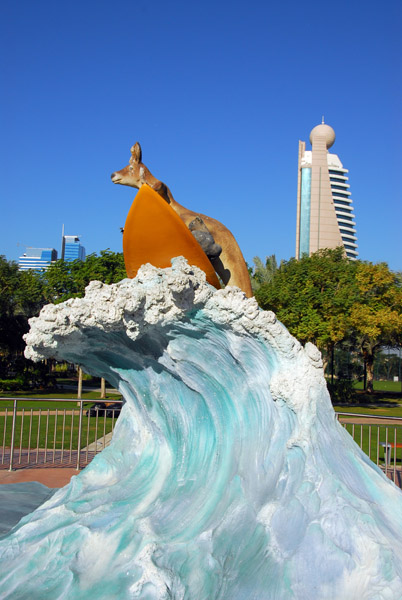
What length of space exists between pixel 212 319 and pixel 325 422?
1.47 m

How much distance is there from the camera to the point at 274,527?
185 inches

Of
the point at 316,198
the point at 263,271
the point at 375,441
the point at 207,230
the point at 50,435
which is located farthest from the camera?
the point at 316,198

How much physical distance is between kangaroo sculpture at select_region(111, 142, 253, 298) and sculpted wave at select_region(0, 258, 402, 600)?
127cm

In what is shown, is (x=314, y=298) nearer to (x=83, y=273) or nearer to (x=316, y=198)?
(x=83, y=273)

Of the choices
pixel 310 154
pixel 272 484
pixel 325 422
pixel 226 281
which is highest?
pixel 310 154

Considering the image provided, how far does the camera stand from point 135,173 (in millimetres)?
6371

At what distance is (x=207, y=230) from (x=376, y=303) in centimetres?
2167

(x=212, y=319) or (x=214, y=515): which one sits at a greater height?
(x=212, y=319)

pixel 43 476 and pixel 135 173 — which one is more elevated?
pixel 135 173

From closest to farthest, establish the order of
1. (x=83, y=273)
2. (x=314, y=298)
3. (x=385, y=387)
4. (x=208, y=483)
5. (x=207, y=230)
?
1. (x=208, y=483)
2. (x=207, y=230)
3. (x=83, y=273)
4. (x=314, y=298)
5. (x=385, y=387)

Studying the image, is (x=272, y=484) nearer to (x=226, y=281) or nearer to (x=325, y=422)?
(x=325, y=422)

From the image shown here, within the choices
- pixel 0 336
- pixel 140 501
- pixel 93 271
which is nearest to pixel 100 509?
pixel 140 501

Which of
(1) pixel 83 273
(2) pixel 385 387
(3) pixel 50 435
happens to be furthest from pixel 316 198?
(3) pixel 50 435

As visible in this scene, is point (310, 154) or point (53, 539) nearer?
point (53, 539)
